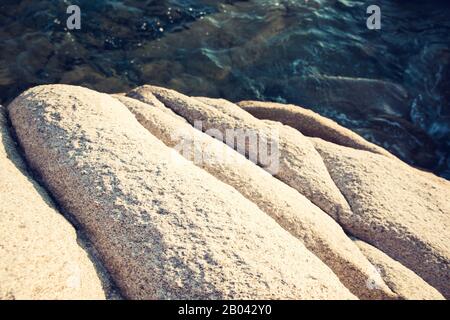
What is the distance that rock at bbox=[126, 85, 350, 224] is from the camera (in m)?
5.36

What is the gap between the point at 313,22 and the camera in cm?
1083

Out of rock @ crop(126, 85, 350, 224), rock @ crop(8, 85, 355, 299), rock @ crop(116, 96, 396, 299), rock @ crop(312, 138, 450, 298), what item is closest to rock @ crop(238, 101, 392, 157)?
rock @ crop(312, 138, 450, 298)

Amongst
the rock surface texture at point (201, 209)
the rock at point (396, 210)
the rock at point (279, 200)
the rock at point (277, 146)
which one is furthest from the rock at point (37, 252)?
the rock at point (396, 210)

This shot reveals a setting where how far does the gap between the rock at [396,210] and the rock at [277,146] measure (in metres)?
0.21

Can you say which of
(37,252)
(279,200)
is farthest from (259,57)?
(37,252)

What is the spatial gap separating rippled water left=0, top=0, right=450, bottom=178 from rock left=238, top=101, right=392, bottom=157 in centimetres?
172

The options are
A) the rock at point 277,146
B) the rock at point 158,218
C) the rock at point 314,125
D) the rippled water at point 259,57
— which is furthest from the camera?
the rippled water at point 259,57

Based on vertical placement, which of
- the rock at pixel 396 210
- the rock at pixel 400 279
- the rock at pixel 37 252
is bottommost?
the rock at pixel 400 279

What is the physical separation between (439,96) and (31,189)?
27.5 ft

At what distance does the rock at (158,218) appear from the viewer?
3.63 m

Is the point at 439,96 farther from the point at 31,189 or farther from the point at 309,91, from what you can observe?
the point at 31,189

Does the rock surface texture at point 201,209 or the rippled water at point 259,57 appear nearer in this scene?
the rock surface texture at point 201,209

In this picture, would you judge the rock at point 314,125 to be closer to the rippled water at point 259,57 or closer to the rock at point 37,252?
the rippled water at point 259,57
